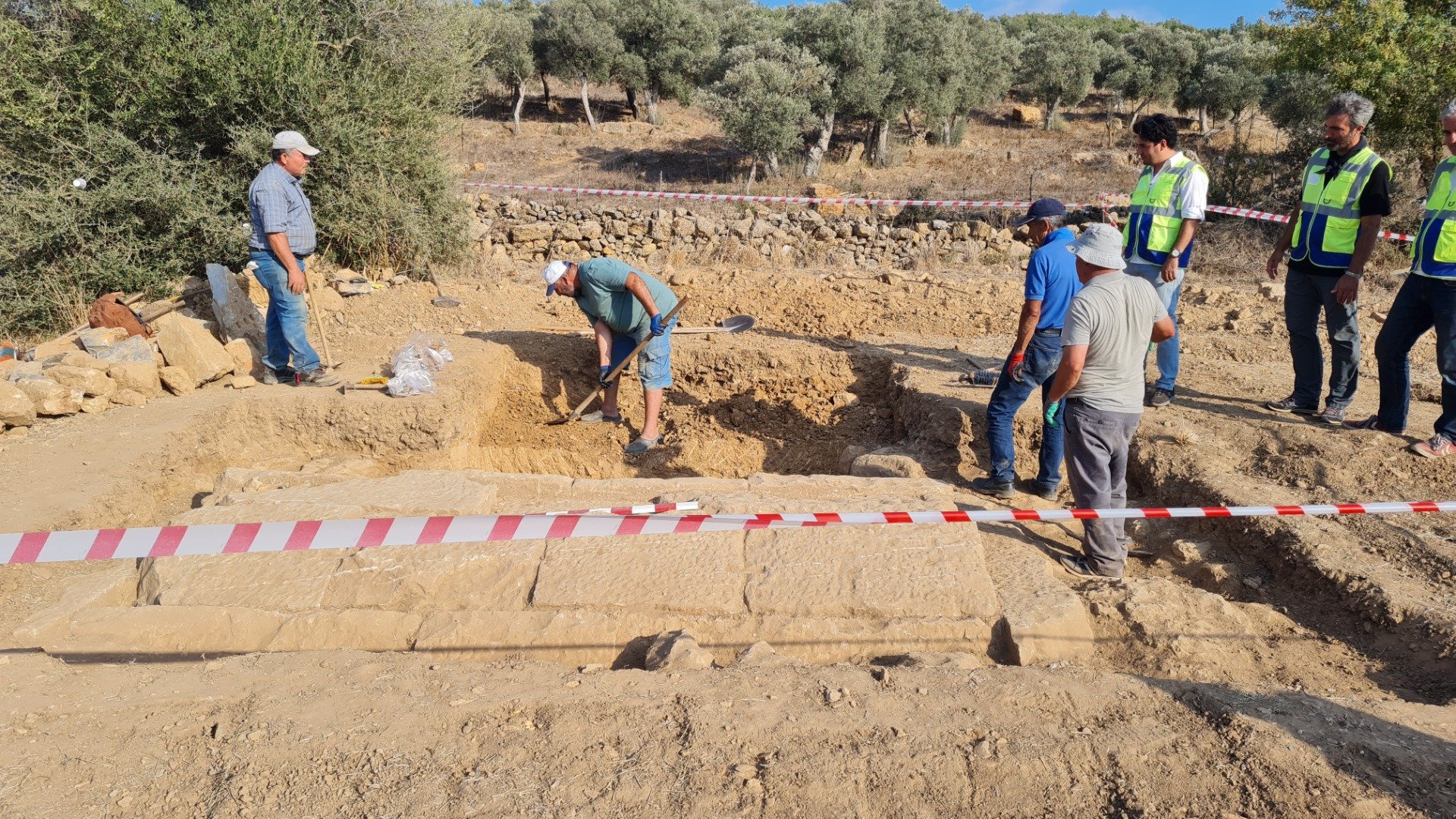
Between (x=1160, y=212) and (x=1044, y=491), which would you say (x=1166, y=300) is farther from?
(x=1044, y=491)

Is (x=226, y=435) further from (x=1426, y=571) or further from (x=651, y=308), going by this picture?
(x=1426, y=571)

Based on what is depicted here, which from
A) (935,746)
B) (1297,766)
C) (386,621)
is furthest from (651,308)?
(1297,766)

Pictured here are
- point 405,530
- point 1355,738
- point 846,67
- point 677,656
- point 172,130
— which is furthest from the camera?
point 846,67

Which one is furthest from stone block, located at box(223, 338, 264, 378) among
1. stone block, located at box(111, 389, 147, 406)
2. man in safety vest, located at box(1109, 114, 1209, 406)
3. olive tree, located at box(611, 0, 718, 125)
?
olive tree, located at box(611, 0, 718, 125)

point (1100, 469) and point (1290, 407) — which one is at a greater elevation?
point (1100, 469)

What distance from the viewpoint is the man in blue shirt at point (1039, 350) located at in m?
4.39

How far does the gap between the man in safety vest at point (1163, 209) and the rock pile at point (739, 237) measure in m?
5.17

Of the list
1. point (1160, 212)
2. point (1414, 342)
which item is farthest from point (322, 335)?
point (1414, 342)

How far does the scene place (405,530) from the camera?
126 inches

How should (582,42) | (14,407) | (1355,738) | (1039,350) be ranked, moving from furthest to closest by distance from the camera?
(582,42), (14,407), (1039,350), (1355,738)

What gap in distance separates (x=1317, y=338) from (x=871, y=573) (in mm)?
3593

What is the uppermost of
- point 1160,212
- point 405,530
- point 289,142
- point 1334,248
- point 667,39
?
point 667,39

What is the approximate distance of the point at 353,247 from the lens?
8.80m

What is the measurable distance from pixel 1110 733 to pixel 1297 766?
485 mm
